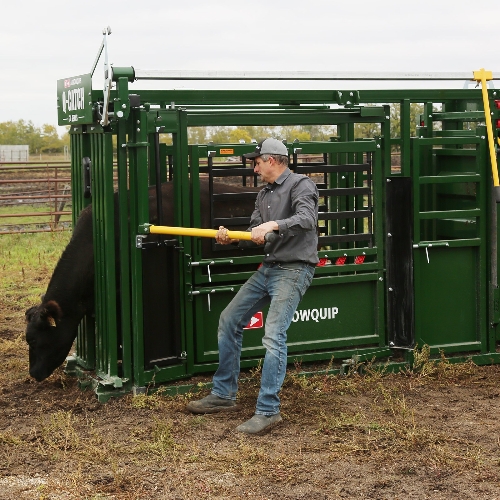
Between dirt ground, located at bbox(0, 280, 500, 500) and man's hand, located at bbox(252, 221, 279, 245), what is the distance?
1293 mm

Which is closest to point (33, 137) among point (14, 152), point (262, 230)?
point (14, 152)

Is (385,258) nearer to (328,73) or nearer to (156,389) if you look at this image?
(328,73)

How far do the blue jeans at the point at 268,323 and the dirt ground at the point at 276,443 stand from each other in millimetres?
235

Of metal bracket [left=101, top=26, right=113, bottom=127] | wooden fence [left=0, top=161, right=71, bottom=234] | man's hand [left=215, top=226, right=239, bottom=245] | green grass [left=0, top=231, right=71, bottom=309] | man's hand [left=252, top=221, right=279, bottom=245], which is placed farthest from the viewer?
wooden fence [left=0, top=161, right=71, bottom=234]

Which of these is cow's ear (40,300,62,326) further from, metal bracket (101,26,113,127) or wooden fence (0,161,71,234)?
wooden fence (0,161,71,234)

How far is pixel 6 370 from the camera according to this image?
7590 mm

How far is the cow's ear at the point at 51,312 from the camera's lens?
6711mm

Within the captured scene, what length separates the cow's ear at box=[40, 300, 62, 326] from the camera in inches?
264

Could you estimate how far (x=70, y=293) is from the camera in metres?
6.86

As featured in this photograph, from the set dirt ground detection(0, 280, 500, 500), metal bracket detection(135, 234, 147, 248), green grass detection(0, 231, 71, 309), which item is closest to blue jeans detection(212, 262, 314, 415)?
dirt ground detection(0, 280, 500, 500)

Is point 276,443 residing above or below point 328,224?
below

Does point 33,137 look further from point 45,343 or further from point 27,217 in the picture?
point 45,343

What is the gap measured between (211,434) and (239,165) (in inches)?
106

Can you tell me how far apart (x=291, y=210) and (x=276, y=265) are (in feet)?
1.29
